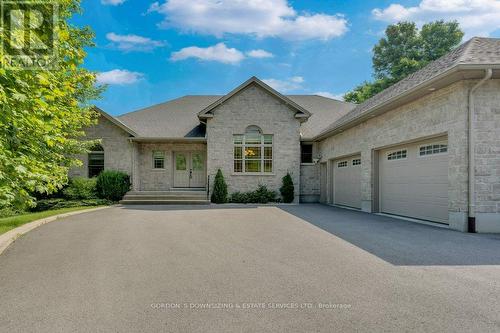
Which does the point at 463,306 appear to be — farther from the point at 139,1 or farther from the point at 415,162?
the point at 139,1

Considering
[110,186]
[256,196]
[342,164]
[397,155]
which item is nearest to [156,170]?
[110,186]

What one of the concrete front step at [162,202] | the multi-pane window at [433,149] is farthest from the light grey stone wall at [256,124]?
the multi-pane window at [433,149]

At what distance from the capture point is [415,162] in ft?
32.8

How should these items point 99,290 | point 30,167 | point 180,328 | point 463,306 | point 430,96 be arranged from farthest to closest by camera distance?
point 430,96, point 30,167, point 99,290, point 463,306, point 180,328

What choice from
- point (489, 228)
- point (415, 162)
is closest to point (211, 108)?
point (415, 162)

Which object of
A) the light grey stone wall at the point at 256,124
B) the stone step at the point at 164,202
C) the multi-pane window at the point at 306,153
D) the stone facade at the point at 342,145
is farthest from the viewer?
A: the multi-pane window at the point at 306,153

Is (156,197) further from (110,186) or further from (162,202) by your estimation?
(110,186)

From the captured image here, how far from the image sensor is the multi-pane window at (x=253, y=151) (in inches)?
666

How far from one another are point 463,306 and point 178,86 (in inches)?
1020

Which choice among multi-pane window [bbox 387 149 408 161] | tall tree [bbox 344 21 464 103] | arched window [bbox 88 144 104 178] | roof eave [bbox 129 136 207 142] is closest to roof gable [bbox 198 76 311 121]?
roof eave [bbox 129 136 207 142]

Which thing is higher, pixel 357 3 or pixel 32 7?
pixel 357 3

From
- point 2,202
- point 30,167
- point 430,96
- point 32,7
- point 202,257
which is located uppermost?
point 32,7

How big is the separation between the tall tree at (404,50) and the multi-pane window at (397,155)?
2315cm

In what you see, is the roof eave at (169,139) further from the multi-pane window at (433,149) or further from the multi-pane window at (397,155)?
the multi-pane window at (433,149)
